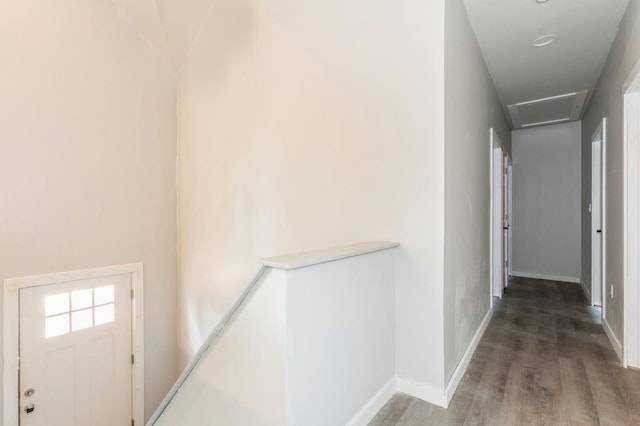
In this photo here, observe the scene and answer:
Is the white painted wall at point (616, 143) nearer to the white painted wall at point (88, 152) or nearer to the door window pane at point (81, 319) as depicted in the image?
the white painted wall at point (88, 152)

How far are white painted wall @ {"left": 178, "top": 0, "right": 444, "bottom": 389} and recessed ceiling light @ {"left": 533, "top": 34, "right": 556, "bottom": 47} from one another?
4.77 ft

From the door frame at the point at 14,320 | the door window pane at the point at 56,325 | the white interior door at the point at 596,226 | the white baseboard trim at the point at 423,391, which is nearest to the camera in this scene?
the white baseboard trim at the point at 423,391

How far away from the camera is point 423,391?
6.57 ft

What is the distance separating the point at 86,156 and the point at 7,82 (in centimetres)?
83

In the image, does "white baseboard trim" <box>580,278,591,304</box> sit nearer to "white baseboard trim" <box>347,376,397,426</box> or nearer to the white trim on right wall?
the white trim on right wall

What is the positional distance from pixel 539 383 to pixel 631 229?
1.33 m

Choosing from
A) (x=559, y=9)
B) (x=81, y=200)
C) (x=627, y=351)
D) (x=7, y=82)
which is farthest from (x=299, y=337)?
(x=7, y=82)

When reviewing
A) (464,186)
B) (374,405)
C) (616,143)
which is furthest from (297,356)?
(616,143)

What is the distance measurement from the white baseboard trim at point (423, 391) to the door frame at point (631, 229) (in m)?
1.57

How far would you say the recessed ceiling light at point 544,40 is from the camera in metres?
2.74

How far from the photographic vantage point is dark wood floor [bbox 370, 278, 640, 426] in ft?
5.96

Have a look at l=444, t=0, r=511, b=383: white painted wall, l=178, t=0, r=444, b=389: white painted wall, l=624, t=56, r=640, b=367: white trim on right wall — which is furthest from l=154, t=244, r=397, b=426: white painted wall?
l=624, t=56, r=640, b=367: white trim on right wall

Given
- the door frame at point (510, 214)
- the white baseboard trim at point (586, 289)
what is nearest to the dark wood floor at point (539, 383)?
the white baseboard trim at point (586, 289)

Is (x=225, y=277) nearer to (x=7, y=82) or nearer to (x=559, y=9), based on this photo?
(x=7, y=82)
